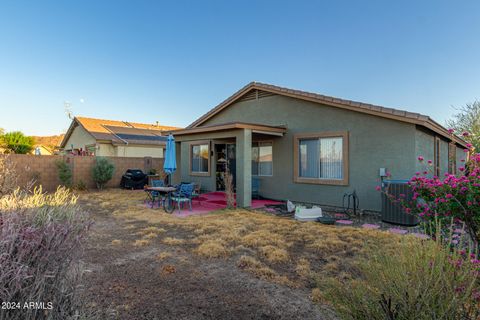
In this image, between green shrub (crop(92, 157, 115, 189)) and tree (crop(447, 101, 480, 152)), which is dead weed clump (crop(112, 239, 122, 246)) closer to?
green shrub (crop(92, 157, 115, 189))

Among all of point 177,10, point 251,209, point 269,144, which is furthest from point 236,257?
point 177,10

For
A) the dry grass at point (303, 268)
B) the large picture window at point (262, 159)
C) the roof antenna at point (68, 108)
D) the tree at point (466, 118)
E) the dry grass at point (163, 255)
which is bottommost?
the dry grass at point (303, 268)

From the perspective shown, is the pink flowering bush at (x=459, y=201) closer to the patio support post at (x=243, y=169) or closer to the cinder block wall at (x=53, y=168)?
the patio support post at (x=243, y=169)

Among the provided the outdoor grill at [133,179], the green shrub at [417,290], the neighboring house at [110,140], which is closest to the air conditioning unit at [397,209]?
the green shrub at [417,290]

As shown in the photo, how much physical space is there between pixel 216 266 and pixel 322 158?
266 inches

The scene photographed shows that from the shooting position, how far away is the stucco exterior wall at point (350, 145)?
8234 millimetres

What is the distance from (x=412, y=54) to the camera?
1302cm

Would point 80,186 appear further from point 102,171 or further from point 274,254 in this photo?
point 274,254

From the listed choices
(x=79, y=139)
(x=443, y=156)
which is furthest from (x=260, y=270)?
(x=79, y=139)

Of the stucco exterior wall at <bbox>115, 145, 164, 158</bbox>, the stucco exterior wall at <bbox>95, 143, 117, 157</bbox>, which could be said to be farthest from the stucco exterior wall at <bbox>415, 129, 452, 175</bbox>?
the stucco exterior wall at <bbox>95, 143, 117, 157</bbox>

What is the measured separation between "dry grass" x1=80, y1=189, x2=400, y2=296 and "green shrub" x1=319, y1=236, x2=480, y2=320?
98cm

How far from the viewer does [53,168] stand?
1485 cm

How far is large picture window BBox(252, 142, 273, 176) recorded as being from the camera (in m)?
11.8

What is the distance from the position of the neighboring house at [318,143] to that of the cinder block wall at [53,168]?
6904mm
